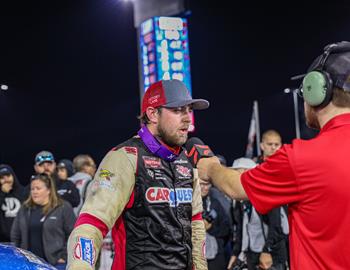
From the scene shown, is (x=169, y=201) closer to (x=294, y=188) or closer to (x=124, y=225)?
(x=124, y=225)

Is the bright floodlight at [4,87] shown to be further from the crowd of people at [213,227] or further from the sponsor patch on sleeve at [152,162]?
the sponsor patch on sleeve at [152,162]

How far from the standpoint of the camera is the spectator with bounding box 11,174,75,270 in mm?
6742

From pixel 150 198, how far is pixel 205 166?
0.50 m

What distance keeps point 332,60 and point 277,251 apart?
163 inches

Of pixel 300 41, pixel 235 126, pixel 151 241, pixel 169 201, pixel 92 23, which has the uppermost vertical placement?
pixel 92 23

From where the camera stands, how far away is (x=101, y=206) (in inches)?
120

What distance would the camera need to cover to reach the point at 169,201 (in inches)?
133

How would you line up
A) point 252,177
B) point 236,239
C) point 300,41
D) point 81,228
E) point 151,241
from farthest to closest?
point 300,41 → point 236,239 → point 151,241 → point 81,228 → point 252,177

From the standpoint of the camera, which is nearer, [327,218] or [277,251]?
[327,218]

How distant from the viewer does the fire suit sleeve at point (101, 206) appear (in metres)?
2.88

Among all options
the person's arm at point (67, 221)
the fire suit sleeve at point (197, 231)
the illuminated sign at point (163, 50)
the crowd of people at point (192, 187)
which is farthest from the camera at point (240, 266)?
the illuminated sign at point (163, 50)

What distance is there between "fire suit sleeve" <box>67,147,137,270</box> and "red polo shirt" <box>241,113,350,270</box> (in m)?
1.00

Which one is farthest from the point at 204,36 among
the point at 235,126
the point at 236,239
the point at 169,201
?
the point at 169,201

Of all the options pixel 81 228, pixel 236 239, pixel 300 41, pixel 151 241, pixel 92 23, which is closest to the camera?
pixel 81 228
